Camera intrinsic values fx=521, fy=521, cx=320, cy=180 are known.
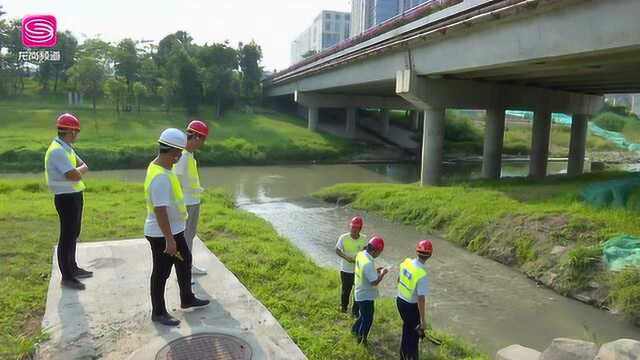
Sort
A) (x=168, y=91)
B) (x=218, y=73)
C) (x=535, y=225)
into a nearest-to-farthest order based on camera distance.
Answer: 1. (x=535, y=225)
2. (x=168, y=91)
3. (x=218, y=73)

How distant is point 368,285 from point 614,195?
8.99 m

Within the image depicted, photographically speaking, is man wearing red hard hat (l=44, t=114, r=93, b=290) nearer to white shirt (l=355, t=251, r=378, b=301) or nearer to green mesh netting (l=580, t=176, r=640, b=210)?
white shirt (l=355, t=251, r=378, b=301)

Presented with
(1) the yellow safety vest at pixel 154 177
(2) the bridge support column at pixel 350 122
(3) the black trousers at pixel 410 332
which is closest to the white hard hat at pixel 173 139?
(1) the yellow safety vest at pixel 154 177

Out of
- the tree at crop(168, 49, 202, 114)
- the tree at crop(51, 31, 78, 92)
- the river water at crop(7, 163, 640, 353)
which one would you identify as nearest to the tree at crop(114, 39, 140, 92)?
the tree at crop(168, 49, 202, 114)

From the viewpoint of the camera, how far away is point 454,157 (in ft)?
122

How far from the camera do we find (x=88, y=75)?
36562 mm

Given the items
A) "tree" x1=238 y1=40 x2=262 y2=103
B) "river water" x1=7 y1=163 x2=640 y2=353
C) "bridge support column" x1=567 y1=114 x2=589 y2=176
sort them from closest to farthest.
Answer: "river water" x1=7 y1=163 x2=640 y2=353
"bridge support column" x1=567 y1=114 x2=589 y2=176
"tree" x1=238 y1=40 x2=262 y2=103

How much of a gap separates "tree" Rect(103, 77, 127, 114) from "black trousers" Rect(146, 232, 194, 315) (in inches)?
1397

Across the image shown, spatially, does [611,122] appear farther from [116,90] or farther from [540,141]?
[116,90]

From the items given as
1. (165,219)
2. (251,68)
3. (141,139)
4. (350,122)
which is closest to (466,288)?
(165,219)

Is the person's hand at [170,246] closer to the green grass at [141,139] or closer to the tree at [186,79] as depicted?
the green grass at [141,139]

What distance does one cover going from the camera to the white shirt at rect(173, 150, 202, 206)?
5.54 metres

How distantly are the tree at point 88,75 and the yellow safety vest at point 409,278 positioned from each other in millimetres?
36376

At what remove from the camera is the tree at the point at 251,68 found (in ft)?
160
